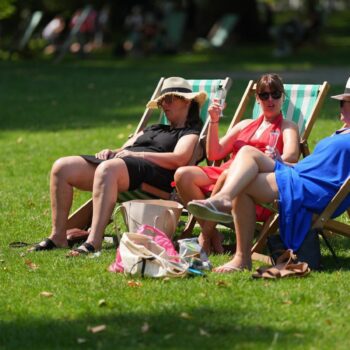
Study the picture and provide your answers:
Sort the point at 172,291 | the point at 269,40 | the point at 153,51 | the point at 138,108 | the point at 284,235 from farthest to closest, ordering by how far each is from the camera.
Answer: the point at 269,40
the point at 153,51
the point at 138,108
the point at 284,235
the point at 172,291

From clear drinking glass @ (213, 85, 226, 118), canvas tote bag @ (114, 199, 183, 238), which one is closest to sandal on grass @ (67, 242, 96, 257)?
canvas tote bag @ (114, 199, 183, 238)

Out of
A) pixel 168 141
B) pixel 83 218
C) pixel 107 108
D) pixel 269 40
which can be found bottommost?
pixel 269 40

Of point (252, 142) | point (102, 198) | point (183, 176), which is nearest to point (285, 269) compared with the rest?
point (183, 176)

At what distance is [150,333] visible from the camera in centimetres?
531

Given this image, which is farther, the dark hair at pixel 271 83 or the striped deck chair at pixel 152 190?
the striped deck chair at pixel 152 190

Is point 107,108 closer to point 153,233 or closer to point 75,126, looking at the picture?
point 75,126

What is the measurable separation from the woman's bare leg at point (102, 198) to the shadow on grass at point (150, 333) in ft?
5.53

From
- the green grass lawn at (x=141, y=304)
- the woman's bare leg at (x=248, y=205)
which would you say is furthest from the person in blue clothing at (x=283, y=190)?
the green grass lawn at (x=141, y=304)

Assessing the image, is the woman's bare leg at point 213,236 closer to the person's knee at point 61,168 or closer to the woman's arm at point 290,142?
the woman's arm at point 290,142

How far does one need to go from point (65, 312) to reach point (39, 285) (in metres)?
0.71

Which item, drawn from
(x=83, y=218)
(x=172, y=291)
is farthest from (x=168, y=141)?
(x=172, y=291)

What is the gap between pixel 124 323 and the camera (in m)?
5.50

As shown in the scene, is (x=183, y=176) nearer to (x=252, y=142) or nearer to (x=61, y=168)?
(x=252, y=142)

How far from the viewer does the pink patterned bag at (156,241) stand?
6.73m
